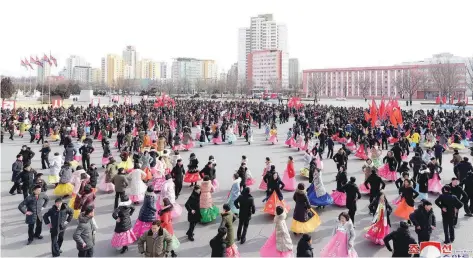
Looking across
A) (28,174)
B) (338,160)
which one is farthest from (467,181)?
(28,174)

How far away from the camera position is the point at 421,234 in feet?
20.9

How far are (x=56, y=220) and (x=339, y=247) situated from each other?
4.93 meters

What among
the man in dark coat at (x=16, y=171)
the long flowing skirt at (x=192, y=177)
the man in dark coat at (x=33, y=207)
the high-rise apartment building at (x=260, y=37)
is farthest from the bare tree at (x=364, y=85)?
the man in dark coat at (x=33, y=207)

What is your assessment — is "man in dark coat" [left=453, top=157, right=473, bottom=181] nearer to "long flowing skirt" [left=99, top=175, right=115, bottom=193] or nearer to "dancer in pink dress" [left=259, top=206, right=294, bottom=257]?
Result: "dancer in pink dress" [left=259, top=206, right=294, bottom=257]

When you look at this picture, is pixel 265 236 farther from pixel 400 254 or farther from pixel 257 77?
pixel 257 77

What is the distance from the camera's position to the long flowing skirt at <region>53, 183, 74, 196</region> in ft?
32.2

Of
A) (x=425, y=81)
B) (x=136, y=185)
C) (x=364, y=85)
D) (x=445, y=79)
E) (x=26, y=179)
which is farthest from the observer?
(x=364, y=85)

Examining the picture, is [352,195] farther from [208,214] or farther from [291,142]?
[291,142]

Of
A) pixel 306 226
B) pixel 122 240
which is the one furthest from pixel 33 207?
pixel 306 226

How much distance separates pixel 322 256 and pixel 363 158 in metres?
11.1

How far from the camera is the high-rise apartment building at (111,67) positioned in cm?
16712

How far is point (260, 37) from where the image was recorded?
157m

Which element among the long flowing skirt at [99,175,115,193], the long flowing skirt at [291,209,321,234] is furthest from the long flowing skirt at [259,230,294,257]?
the long flowing skirt at [99,175,115,193]

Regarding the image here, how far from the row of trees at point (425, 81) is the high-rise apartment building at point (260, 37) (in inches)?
2085
